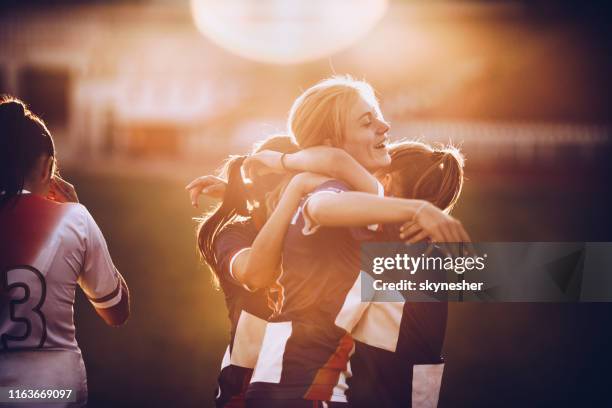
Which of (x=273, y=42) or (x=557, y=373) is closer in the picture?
(x=557, y=373)

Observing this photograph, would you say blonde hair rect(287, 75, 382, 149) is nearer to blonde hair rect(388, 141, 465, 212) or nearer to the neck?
blonde hair rect(388, 141, 465, 212)

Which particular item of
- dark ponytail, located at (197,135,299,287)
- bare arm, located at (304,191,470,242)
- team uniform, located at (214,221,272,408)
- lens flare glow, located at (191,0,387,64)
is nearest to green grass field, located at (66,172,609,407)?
team uniform, located at (214,221,272,408)

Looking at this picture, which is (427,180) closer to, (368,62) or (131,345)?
(131,345)

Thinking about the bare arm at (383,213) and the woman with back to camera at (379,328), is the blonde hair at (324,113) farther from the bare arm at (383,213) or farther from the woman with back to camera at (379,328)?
the bare arm at (383,213)

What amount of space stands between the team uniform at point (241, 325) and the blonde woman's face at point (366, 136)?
1.40 ft

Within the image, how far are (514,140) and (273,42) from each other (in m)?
9.11

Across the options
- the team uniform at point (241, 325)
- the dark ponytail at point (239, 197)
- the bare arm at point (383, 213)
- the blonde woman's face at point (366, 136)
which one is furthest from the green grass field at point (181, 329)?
the bare arm at point (383, 213)

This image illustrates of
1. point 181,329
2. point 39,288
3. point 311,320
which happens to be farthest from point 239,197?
point 181,329

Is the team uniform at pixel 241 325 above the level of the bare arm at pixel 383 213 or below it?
below

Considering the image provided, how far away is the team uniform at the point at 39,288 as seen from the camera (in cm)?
170

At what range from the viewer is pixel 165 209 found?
12602 millimetres

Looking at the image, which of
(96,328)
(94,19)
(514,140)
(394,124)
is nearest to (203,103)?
(94,19)

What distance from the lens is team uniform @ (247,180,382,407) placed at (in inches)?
64.7

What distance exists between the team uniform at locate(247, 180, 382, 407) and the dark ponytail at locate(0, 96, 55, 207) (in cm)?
69
